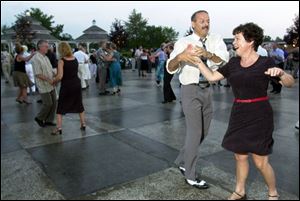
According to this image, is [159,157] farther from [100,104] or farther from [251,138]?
[100,104]

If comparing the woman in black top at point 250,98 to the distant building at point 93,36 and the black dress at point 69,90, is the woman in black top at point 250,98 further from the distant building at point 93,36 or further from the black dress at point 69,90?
the distant building at point 93,36

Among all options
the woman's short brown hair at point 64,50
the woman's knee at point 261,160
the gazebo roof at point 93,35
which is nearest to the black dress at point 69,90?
the woman's short brown hair at point 64,50

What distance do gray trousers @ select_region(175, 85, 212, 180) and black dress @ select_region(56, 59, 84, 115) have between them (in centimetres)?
299

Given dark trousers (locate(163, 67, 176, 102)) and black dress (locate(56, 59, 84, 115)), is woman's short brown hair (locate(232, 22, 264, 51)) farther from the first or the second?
dark trousers (locate(163, 67, 176, 102))

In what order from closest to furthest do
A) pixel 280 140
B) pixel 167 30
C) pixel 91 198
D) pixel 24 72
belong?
pixel 91 198
pixel 280 140
pixel 24 72
pixel 167 30

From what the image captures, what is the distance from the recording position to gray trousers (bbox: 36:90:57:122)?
266 inches

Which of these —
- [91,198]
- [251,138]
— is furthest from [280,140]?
[91,198]

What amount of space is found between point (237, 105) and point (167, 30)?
95.4 meters

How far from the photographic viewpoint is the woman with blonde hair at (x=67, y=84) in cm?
613

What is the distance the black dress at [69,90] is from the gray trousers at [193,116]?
2992 mm

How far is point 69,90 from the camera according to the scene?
6.32 m

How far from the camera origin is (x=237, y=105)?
322 cm

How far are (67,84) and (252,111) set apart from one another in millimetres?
3984

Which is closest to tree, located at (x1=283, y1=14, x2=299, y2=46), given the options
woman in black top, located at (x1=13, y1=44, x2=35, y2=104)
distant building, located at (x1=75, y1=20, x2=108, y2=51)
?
woman in black top, located at (x1=13, y1=44, x2=35, y2=104)
